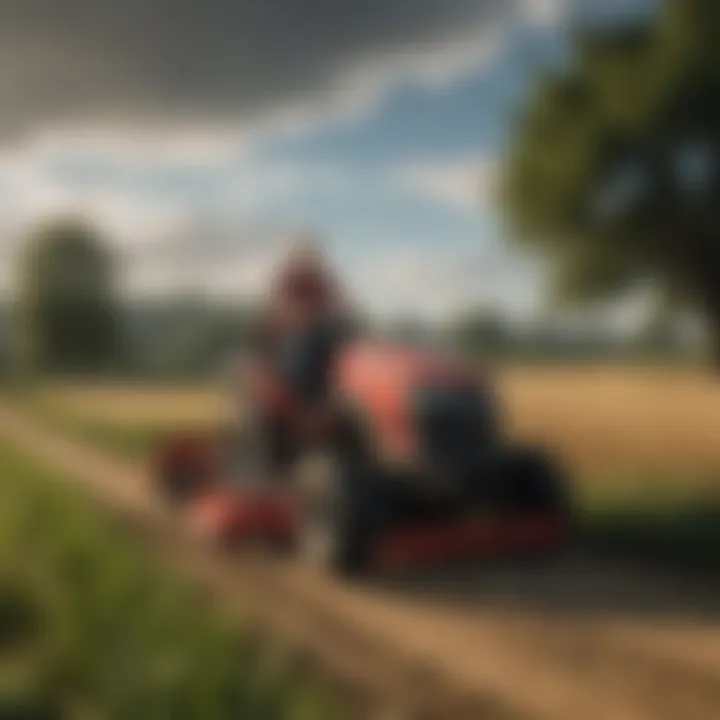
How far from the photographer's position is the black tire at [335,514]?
2188 mm

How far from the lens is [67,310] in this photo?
125 cm

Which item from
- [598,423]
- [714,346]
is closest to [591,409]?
[598,423]

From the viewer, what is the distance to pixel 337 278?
4.59 ft

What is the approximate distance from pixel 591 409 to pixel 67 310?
740 mm

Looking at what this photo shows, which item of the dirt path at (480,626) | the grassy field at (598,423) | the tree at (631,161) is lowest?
the dirt path at (480,626)

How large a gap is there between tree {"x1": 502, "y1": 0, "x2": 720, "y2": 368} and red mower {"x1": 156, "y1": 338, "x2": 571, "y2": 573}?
0.31 m

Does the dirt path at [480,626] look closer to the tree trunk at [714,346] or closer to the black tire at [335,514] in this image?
the black tire at [335,514]

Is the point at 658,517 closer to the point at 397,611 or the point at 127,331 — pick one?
the point at 397,611

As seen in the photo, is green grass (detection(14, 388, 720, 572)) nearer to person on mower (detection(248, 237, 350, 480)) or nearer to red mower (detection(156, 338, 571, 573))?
red mower (detection(156, 338, 571, 573))

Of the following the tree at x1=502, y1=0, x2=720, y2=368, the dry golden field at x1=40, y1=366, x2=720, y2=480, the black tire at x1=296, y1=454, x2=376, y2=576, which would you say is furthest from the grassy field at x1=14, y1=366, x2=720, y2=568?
the black tire at x1=296, y1=454, x2=376, y2=576

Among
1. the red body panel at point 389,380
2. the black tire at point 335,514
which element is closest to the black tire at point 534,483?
the red body panel at point 389,380

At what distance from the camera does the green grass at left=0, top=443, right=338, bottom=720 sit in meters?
1.38

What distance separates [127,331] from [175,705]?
19.2 inches

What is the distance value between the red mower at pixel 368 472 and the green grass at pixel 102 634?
187 mm
